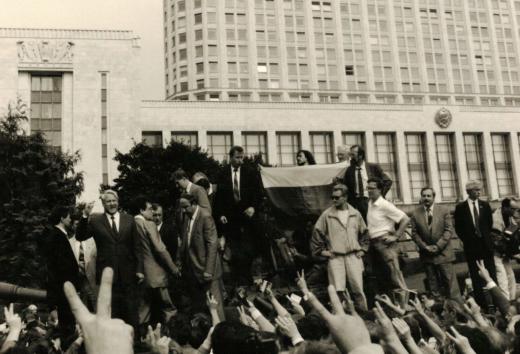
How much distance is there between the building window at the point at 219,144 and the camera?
61.4m

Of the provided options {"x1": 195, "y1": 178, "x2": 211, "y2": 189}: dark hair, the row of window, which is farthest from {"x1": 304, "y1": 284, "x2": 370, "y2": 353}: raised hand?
the row of window

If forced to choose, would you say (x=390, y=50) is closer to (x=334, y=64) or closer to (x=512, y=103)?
(x=334, y=64)

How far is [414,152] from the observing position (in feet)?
217

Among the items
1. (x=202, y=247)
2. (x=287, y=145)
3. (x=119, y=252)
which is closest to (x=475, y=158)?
(x=287, y=145)

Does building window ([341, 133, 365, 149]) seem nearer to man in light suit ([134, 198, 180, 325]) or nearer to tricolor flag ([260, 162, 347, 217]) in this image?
tricolor flag ([260, 162, 347, 217])

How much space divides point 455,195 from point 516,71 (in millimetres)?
39477

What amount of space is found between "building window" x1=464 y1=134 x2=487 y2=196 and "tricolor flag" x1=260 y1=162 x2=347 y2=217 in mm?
59063

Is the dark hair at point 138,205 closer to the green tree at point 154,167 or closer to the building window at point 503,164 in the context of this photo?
the green tree at point 154,167

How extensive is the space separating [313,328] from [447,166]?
216 feet

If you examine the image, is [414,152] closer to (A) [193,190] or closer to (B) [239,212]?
(B) [239,212]

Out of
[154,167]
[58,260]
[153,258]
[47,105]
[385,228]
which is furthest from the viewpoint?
[47,105]

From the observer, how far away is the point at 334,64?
89.2 meters

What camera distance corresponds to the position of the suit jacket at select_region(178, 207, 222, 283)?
8234 mm

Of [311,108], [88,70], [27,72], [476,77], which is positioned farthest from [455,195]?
[27,72]
